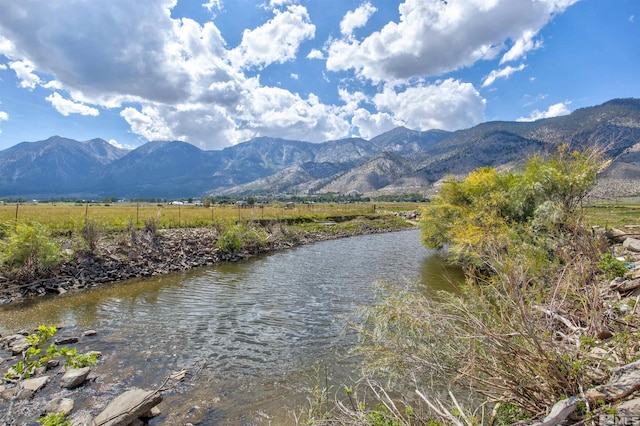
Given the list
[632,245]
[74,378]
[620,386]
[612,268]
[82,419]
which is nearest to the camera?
[620,386]

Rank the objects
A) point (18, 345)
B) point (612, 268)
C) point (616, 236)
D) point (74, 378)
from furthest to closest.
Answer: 1. point (616, 236)
2. point (612, 268)
3. point (18, 345)
4. point (74, 378)

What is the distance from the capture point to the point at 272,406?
8.33 meters

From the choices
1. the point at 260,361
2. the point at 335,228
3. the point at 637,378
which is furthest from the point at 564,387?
the point at 335,228

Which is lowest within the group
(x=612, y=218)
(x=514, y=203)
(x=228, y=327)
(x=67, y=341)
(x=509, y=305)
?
(x=228, y=327)

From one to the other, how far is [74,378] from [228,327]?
5709mm

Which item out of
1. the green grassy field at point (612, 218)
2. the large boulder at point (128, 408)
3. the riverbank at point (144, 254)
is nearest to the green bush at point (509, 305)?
the green grassy field at point (612, 218)

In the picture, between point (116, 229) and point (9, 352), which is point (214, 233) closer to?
point (116, 229)

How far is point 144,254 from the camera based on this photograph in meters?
25.8

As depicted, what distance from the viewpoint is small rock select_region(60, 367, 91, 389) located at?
8672 mm

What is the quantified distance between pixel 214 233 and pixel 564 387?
32712 millimetres

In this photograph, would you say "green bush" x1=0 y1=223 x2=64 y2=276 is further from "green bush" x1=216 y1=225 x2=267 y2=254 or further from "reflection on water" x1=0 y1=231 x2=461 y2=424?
"green bush" x1=216 y1=225 x2=267 y2=254

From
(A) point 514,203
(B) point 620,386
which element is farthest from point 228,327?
(A) point 514,203

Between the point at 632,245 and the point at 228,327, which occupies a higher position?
the point at 632,245

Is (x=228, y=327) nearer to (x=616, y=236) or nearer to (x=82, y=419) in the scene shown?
(x=82, y=419)
